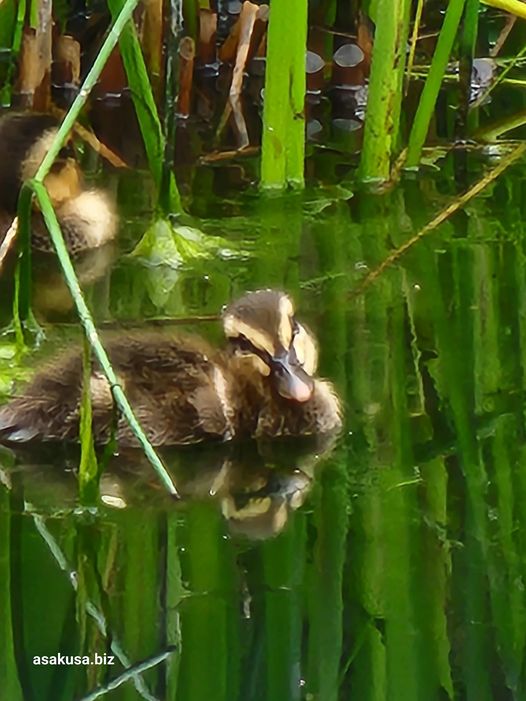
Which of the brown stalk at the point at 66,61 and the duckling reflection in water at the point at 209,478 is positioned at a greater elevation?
the brown stalk at the point at 66,61

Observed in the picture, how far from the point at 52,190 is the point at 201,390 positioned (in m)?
1.37

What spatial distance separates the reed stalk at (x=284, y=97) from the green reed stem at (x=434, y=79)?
1.01ft

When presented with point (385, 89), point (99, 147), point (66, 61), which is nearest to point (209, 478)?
point (385, 89)

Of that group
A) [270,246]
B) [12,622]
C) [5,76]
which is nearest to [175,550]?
[12,622]

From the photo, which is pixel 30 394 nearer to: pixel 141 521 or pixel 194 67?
pixel 141 521

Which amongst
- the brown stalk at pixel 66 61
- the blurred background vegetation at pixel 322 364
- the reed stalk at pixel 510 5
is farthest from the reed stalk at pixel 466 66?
the brown stalk at pixel 66 61

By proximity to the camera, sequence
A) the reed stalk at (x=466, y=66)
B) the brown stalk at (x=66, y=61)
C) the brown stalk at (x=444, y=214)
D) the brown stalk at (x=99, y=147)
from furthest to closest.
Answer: the brown stalk at (x=66, y=61) < the brown stalk at (x=99, y=147) < the reed stalk at (x=466, y=66) < the brown stalk at (x=444, y=214)

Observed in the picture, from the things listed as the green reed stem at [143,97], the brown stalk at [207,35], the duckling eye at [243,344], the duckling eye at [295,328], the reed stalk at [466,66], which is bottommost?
the duckling eye at [243,344]

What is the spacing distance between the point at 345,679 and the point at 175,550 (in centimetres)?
44

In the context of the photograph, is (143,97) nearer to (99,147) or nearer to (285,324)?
(285,324)

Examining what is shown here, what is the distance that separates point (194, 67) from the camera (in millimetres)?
5555

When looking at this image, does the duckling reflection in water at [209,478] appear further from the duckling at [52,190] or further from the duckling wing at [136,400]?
the duckling at [52,190]

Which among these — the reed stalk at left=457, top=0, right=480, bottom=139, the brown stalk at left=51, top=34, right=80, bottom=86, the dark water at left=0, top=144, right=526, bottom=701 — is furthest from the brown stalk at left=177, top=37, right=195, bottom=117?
the dark water at left=0, top=144, right=526, bottom=701

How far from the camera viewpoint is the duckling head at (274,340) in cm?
317
